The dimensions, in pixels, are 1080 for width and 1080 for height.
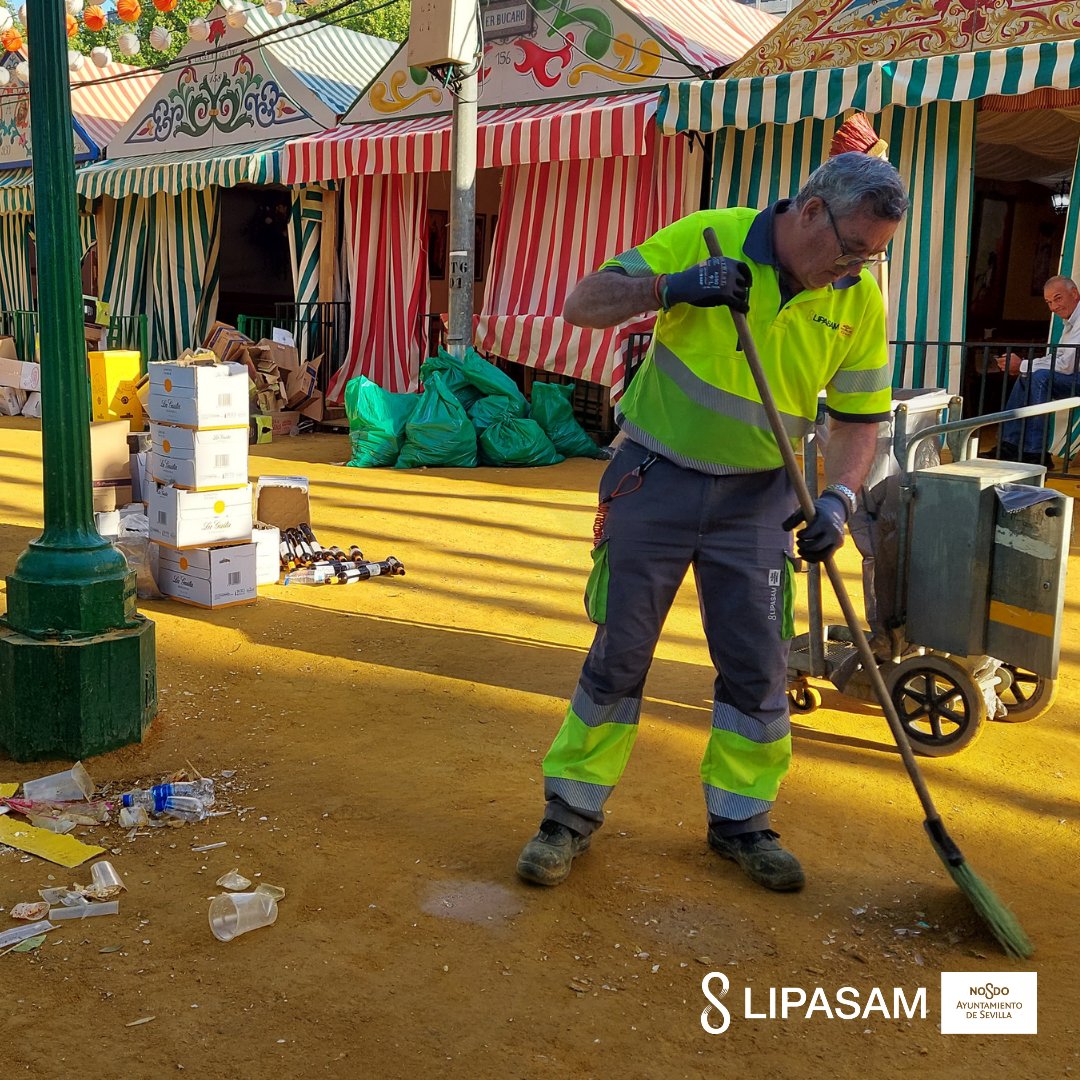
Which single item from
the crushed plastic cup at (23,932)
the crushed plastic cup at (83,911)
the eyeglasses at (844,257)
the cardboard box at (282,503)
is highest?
the eyeglasses at (844,257)

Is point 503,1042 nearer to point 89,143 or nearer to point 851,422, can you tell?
point 851,422

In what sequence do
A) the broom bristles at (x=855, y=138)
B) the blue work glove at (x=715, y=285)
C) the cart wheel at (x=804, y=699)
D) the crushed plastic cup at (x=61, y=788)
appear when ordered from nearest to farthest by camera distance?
the blue work glove at (x=715, y=285) < the crushed plastic cup at (x=61, y=788) < the cart wheel at (x=804, y=699) < the broom bristles at (x=855, y=138)

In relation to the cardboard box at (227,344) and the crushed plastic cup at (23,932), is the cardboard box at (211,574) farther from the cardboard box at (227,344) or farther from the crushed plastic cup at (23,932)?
the cardboard box at (227,344)

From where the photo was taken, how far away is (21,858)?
3.26 metres

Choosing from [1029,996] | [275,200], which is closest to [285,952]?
[1029,996]

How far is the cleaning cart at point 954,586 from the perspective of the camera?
12.9ft

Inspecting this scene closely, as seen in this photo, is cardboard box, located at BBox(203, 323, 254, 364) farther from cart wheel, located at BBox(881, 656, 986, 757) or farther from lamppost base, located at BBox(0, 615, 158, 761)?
cart wheel, located at BBox(881, 656, 986, 757)

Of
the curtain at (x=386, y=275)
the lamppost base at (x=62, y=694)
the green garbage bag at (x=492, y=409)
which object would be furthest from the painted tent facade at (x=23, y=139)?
the lamppost base at (x=62, y=694)

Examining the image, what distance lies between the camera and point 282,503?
694cm

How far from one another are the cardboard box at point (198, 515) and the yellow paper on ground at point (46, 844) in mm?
2516

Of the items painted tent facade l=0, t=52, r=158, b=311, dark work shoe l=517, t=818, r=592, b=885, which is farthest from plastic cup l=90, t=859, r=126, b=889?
painted tent facade l=0, t=52, r=158, b=311

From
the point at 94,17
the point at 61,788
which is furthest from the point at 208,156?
the point at 61,788

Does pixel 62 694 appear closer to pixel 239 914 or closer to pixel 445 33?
pixel 239 914

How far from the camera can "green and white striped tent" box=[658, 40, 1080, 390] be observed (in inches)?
349
